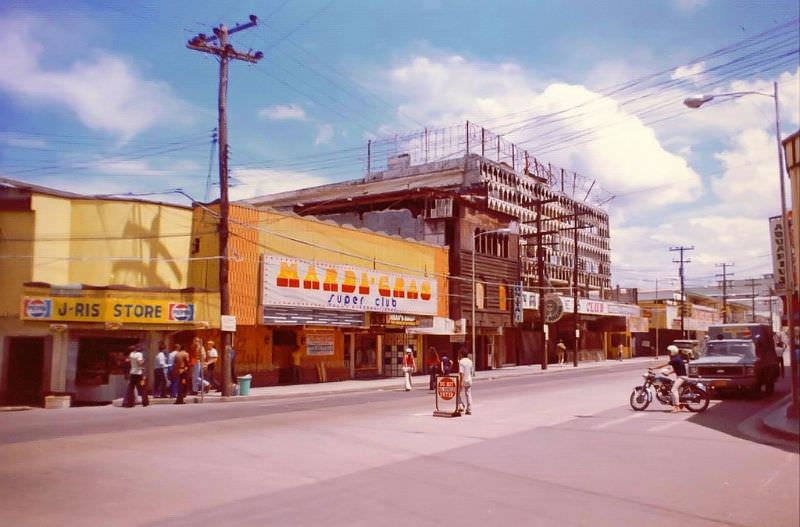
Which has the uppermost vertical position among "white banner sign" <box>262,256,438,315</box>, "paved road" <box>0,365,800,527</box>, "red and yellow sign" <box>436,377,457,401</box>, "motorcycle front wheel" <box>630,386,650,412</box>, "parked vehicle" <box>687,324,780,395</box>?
"white banner sign" <box>262,256,438,315</box>

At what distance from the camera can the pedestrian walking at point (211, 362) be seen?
1008 inches

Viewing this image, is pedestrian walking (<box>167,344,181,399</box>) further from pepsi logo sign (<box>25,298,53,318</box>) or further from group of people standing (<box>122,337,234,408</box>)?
pepsi logo sign (<box>25,298,53,318</box>)

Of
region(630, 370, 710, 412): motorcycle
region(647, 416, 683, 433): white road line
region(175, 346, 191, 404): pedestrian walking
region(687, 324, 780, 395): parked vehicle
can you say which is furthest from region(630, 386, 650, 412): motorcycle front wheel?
region(175, 346, 191, 404): pedestrian walking

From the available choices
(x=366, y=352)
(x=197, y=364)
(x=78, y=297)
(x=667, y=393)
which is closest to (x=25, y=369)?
(x=78, y=297)

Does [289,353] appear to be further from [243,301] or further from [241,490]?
[241,490]

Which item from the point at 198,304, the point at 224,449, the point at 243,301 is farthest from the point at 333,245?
the point at 224,449

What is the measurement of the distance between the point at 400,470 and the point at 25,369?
18110 mm

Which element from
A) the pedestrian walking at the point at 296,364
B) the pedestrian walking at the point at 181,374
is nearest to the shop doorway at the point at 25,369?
the pedestrian walking at the point at 181,374

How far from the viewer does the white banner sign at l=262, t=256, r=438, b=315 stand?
2892cm

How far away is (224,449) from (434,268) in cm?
2949

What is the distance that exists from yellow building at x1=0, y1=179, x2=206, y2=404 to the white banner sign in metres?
3.51

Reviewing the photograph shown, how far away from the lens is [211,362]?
83.8 feet

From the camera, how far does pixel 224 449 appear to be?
463 inches

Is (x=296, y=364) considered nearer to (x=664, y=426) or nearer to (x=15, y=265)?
(x=15, y=265)
